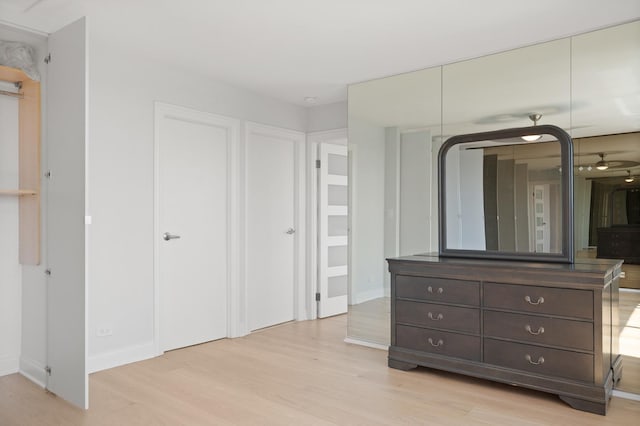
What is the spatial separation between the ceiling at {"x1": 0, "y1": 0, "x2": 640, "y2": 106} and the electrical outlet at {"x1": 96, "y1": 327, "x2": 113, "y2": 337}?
2.16m

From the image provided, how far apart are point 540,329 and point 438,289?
0.71m

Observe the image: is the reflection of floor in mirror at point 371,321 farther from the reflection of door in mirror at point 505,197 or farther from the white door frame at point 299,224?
the white door frame at point 299,224

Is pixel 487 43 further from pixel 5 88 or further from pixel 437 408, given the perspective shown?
pixel 5 88

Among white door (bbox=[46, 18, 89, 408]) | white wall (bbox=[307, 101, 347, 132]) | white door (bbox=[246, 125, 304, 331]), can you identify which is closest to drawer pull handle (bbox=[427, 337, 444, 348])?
white door (bbox=[246, 125, 304, 331])

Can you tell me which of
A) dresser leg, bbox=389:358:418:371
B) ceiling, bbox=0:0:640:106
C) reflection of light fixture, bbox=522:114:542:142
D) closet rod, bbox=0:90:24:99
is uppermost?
ceiling, bbox=0:0:640:106

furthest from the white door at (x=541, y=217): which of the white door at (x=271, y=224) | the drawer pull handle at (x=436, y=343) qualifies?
the white door at (x=271, y=224)

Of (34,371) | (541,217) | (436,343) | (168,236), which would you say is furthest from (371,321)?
(34,371)

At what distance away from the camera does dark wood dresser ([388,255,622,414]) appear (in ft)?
9.08

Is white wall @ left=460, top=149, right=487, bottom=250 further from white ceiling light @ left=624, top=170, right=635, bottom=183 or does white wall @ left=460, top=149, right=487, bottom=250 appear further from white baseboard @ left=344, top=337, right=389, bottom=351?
white baseboard @ left=344, top=337, right=389, bottom=351

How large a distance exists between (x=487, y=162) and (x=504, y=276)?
937 mm

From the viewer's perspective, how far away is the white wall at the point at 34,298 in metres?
3.11

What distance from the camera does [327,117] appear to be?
17.3 feet

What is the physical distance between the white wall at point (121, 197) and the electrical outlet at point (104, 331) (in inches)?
0.7

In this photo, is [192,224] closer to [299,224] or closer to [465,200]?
[299,224]
